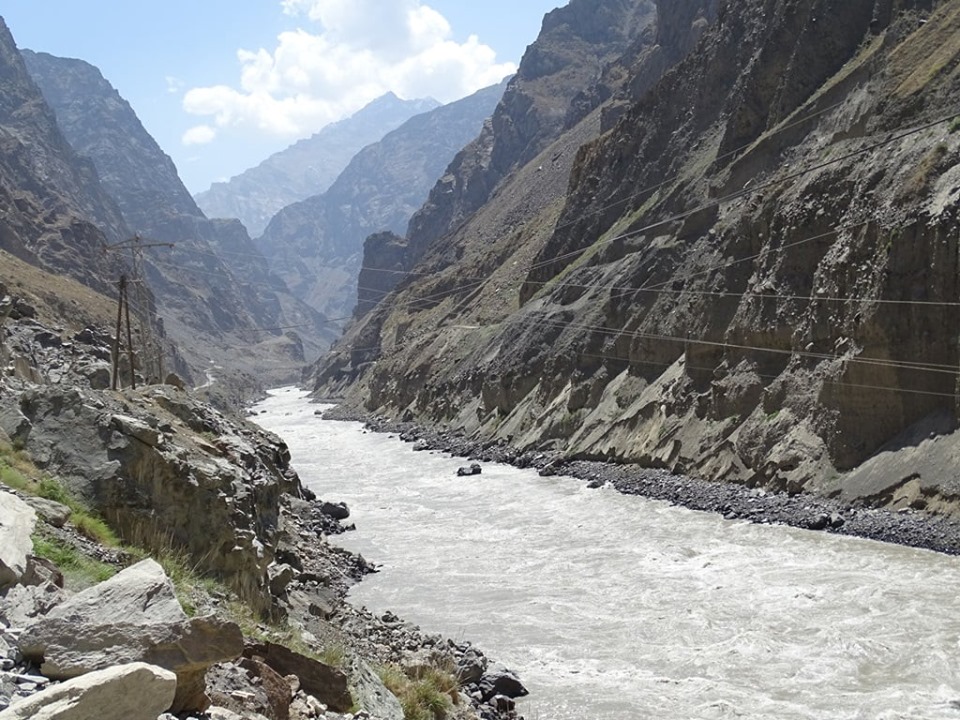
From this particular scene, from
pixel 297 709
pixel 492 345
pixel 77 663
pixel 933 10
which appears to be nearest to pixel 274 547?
pixel 297 709

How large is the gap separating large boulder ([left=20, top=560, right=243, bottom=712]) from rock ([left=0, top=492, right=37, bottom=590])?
3.39 ft

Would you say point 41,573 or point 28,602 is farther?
point 41,573

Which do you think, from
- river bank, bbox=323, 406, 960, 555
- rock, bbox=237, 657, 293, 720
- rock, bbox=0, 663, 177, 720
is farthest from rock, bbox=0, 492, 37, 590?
river bank, bbox=323, 406, 960, 555

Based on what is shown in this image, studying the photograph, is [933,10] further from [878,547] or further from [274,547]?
[274,547]

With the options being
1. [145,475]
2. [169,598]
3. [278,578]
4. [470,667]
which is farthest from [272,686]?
[278,578]

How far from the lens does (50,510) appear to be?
1030 cm

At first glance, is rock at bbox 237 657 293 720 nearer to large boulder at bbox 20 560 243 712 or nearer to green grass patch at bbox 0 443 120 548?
large boulder at bbox 20 560 243 712

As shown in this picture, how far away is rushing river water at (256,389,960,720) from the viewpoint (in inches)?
607

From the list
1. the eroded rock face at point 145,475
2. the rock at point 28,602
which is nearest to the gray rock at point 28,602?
the rock at point 28,602

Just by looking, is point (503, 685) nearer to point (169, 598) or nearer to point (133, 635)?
point (169, 598)

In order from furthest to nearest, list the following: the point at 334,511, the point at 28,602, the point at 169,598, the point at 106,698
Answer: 1. the point at 334,511
2. the point at 28,602
3. the point at 169,598
4. the point at 106,698

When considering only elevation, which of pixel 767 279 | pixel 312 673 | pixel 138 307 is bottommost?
pixel 312 673

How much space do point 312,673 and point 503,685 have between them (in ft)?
23.2

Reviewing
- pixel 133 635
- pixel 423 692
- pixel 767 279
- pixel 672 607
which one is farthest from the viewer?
pixel 767 279
